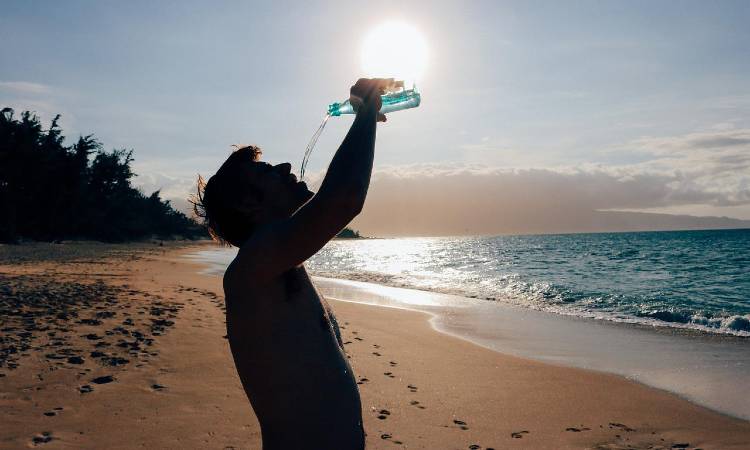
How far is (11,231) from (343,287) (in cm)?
2762

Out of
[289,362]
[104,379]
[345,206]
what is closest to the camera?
[345,206]

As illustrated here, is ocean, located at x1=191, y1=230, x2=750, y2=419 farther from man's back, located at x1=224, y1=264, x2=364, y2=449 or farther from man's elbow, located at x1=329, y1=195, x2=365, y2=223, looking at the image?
man's elbow, located at x1=329, y1=195, x2=365, y2=223

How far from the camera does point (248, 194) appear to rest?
Answer: 1801 mm

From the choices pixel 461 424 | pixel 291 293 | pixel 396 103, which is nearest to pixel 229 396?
pixel 461 424

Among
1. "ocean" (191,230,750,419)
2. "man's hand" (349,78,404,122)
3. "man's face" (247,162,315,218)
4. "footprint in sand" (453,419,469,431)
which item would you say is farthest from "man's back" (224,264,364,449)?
"ocean" (191,230,750,419)

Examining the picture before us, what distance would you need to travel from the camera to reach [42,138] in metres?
41.6

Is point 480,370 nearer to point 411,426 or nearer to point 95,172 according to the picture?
Answer: point 411,426

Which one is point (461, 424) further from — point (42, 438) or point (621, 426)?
point (42, 438)

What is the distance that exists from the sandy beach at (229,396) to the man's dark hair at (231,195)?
363 centimetres

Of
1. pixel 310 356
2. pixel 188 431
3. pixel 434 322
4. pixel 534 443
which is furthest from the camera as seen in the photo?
pixel 434 322

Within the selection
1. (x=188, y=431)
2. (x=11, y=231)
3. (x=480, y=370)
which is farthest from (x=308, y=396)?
(x=11, y=231)

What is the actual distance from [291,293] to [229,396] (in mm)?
4932

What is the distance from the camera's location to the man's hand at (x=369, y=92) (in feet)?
5.50

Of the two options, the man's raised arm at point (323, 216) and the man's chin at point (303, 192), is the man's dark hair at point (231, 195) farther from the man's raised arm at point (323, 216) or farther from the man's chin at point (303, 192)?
the man's raised arm at point (323, 216)
